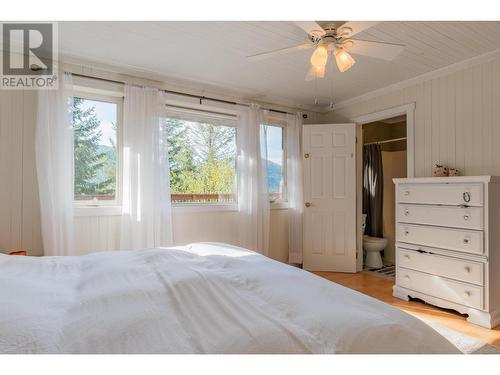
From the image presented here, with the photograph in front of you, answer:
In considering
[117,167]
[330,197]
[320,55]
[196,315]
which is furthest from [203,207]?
[196,315]

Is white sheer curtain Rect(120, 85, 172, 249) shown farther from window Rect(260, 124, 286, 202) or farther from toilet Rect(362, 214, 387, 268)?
toilet Rect(362, 214, 387, 268)

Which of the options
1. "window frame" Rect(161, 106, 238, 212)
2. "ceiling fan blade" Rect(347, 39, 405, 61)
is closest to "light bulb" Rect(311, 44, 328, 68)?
"ceiling fan blade" Rect(347, 39, 405, 61)

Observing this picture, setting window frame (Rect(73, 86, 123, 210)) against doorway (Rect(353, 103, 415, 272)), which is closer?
window frame (Rect(73, 86, 123, 210))

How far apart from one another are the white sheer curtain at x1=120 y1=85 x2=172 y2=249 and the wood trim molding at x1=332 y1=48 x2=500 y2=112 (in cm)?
257

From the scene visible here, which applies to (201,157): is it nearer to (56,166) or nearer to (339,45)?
A: (56,166)

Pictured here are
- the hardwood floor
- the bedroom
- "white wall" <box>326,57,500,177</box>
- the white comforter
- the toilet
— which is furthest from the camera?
the toilet

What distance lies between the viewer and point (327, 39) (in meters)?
2.02

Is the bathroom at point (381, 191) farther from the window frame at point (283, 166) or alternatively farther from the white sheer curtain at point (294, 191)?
the window frame at point (283, 166)

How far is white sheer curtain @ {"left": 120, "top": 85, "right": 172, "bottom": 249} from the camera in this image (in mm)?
3057

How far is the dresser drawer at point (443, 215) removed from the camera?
2.51m

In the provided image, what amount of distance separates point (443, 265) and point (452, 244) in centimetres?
21

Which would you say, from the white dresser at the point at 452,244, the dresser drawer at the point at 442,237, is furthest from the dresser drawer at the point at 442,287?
the dresser drawer at the point at 442,237

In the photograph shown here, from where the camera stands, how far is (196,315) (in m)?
0.97

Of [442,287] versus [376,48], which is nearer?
[376,48]
